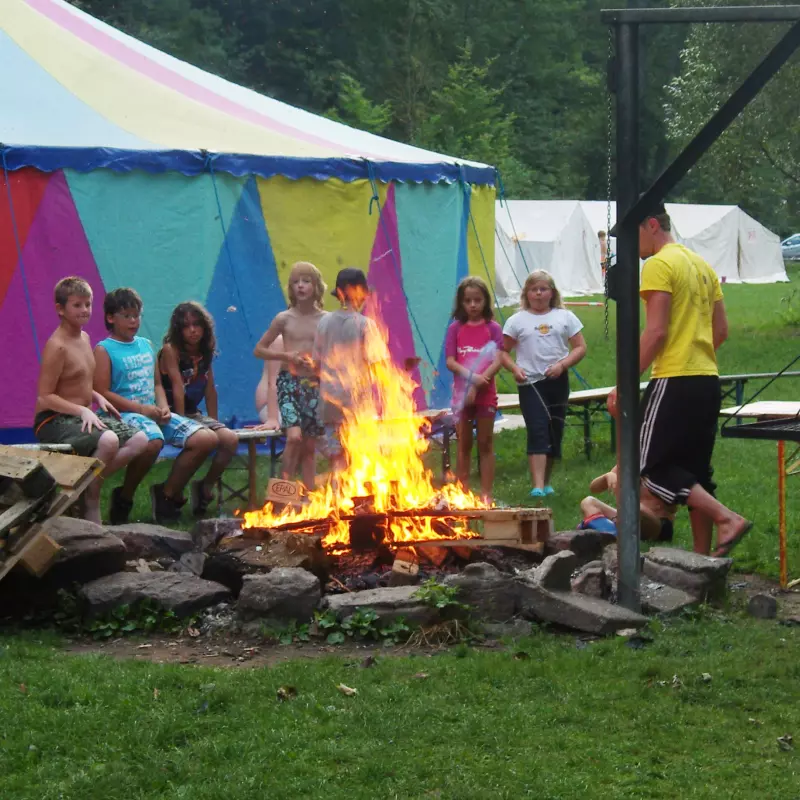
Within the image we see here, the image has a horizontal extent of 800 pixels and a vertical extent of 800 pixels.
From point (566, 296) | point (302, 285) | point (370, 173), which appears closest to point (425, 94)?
point (566, 296)

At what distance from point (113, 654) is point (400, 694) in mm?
1458

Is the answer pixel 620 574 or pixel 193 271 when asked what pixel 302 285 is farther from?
pixel 620 574

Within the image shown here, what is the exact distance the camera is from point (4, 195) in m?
9.86

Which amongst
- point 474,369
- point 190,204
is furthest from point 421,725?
point 190,204

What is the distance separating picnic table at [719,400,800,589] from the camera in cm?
561

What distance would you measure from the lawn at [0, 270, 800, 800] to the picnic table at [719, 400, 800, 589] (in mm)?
865

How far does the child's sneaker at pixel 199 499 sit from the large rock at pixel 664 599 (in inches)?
140

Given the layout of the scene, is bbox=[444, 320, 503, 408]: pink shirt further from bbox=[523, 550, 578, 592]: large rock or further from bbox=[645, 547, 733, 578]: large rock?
bbox=[523, 550, 578, 592]: large rock

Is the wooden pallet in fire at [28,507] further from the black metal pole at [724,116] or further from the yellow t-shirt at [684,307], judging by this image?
the yellow t-shirt at [684,307]

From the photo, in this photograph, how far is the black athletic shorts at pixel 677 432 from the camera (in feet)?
21.3

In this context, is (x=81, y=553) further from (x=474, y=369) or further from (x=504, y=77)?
(x=504, y=77)

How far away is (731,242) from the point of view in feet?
128

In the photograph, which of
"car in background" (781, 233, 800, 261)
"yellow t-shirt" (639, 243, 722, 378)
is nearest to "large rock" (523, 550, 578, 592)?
"yellow t-shirt" (639, 243, 722, 378)

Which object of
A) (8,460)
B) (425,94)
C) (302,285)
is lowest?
(8,460)
